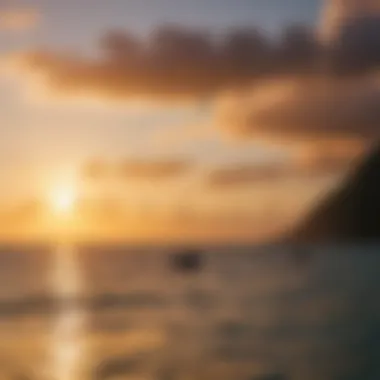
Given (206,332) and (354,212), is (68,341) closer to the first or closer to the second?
(206,332)

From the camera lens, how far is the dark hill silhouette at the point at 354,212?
400 cm

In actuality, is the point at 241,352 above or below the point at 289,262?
below

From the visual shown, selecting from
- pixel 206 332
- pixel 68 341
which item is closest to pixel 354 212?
pixel 206 332

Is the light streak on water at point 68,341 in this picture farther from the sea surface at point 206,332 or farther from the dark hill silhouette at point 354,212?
the dark hill silhouette at point 354,212

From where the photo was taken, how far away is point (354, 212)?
437 centimetres

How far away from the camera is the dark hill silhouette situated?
4.00 m

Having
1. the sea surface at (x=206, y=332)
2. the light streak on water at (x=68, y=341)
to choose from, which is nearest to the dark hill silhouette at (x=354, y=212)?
the sea surface at (x=206, y=332)

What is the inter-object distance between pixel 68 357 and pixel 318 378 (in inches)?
54.4

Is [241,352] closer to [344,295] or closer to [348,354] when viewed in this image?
[348,354]

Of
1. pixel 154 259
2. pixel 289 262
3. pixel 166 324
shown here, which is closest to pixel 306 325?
pixel 166 324

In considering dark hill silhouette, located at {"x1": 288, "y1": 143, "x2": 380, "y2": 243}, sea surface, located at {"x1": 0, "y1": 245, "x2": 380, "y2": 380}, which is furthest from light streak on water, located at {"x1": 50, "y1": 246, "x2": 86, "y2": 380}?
dark hill silhouette, located at {"x1": 288, "y1": 143, "x2": 380, "y2": 243}

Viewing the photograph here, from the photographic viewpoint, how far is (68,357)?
13.2ft

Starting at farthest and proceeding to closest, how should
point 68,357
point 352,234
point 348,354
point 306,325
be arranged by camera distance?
point 306,325 → point 352,234 → point 68,357 → point 348,354

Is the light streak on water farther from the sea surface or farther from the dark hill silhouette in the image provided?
the dark hill silhouette
